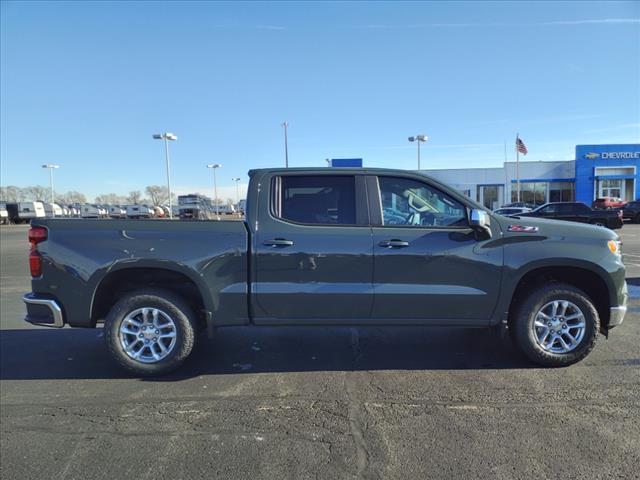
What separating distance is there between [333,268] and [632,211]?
34.3 m

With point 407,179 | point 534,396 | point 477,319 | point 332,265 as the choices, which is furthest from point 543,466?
point 407,179

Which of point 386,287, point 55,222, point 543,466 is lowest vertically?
point 543,466

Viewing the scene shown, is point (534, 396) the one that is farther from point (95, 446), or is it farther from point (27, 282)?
point (27, 282)

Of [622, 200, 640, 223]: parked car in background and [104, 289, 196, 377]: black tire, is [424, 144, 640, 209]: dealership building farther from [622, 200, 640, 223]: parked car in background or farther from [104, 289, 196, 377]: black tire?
[104, 289, 196, 377]: black tire

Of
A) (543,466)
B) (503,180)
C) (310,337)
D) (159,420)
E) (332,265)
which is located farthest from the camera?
(503,180)

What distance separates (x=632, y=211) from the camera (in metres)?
30.8

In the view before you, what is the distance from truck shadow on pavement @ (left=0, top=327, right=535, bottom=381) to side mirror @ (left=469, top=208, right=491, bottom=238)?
3.92 feet

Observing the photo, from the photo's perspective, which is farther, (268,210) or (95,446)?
(268,210)

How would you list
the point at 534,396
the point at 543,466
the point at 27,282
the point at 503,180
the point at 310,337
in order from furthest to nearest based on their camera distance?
1. the point at 503,180
2. the point at 27,282
3. the point at 310,337
4. the point at 534,396
5. the point at 543,466

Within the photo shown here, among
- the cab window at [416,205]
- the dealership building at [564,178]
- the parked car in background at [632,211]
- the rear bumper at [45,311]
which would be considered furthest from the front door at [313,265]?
the dealership building at [564,178]

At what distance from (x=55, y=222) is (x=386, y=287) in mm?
3209

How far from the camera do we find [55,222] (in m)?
4.22

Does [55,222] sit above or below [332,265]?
above

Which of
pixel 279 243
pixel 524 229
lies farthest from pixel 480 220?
pixel 279 243
